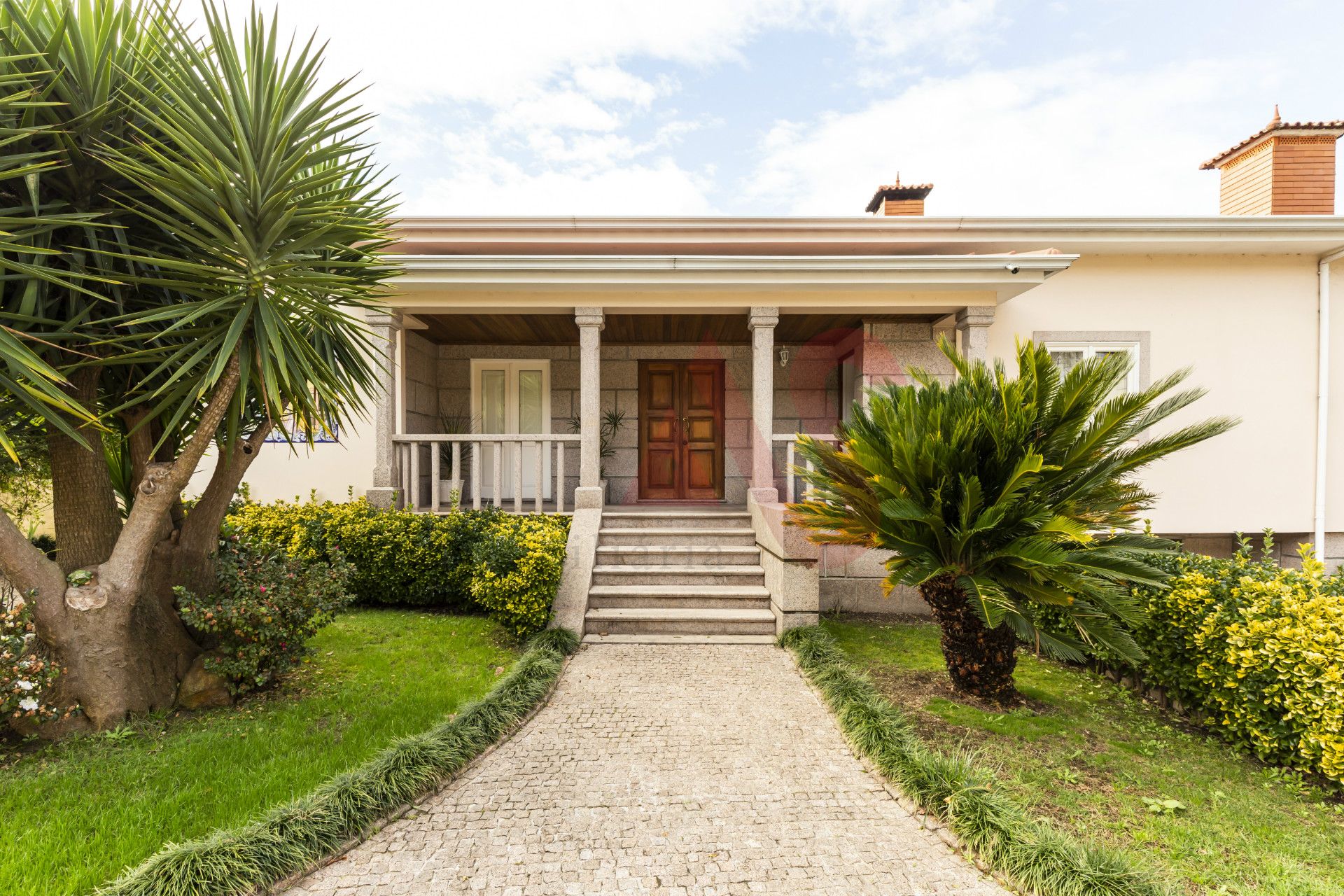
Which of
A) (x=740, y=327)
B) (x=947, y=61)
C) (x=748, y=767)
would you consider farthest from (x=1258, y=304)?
(x=748, y=767)

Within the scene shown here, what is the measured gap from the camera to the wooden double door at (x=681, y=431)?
906 cm

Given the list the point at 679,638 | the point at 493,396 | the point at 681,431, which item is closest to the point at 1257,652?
the point at 679,638

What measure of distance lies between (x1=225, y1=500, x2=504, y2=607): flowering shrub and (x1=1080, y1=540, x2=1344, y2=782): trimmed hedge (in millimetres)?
5646

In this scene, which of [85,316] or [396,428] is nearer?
[85,316]

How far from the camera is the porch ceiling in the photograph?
24.9 feet

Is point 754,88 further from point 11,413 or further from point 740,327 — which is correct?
point 11,413

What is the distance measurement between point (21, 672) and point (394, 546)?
2.98 m

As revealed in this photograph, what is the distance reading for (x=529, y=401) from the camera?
30.0 ft

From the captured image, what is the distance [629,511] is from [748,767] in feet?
12.6

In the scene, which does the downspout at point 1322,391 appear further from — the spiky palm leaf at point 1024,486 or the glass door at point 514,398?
the glass door at point 514,398

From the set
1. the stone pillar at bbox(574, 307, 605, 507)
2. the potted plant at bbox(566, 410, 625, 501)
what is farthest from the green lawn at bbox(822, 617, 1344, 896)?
the potted plant at bbox(566, 410, 625, 501)

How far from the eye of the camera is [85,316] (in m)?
3.20

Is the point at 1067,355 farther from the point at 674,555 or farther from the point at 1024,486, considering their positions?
A: the point at 674,555

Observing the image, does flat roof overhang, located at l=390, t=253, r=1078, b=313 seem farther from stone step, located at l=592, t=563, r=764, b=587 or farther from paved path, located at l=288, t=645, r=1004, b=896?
paved path, located at l=288, t=645, r=1004, b=896
